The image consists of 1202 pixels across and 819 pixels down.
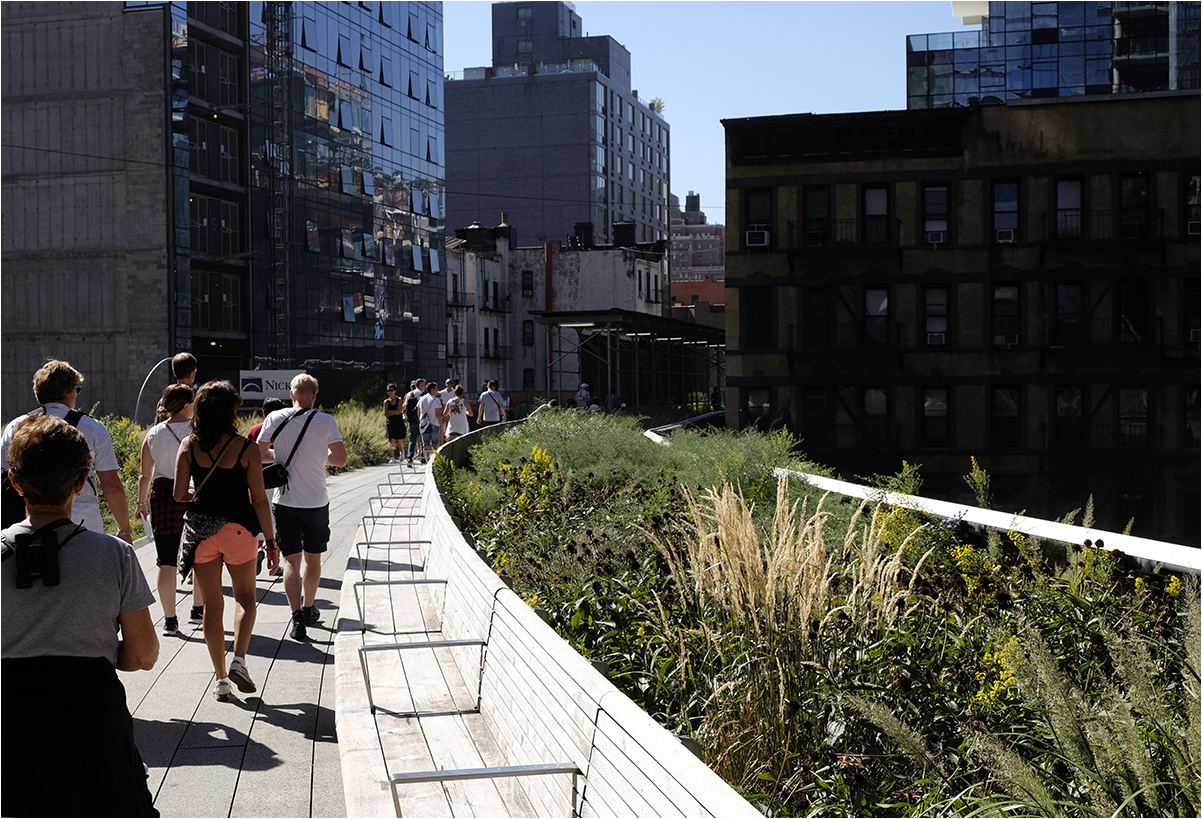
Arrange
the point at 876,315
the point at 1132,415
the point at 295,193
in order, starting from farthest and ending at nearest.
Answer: the point at 295,193
the point at 876,315
the point at 1132,415

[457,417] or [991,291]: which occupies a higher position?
[991,291]

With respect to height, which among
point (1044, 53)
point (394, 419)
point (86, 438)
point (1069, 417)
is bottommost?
point (1069, 417)

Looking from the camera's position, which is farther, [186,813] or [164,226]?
[164,226]

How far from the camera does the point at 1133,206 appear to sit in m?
34.9

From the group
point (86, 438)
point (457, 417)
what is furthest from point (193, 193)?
point (86, 438)

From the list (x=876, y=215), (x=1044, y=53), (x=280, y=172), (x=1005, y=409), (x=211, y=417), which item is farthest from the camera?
(x=1044, y=53)

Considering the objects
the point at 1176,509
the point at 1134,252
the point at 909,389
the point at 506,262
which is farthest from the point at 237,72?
the point at 1176,509

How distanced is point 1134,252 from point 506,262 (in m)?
42.5

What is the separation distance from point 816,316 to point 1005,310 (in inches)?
207

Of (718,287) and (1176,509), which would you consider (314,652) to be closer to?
(1176,509)

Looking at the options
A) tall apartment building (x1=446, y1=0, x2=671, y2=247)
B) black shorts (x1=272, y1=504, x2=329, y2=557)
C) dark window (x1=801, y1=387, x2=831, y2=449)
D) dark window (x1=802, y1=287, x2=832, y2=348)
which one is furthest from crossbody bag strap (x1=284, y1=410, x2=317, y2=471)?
tall apartment building (x1=446, y1=0, x2=671, y2=247)

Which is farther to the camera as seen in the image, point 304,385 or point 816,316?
point 816,316

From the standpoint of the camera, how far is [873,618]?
558 cm

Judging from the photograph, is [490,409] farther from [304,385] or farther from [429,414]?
[304,385]
